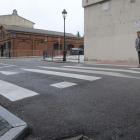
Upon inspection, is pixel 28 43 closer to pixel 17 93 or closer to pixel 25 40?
pixel 25 40

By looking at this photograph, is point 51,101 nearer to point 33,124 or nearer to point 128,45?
point 33,124

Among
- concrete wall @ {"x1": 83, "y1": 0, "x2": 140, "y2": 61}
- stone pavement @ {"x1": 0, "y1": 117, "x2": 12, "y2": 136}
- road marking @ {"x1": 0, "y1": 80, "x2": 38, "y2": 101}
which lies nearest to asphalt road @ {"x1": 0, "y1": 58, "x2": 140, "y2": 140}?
road marking @ {"x1": 0, "y1": 80, "x2": 38, "y2": 101}

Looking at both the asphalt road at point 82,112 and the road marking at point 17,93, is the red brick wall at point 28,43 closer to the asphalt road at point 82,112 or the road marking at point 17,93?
the road marking at point 17,93

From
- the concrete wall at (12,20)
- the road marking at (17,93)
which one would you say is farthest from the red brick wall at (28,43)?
the road marking at (17,93)

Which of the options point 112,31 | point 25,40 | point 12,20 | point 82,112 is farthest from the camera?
point 12,20

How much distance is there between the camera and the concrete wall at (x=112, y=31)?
11.5 meters

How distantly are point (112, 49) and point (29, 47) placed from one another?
27.5 meters

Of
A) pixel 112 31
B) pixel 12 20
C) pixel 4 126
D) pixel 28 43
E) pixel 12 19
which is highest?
pixel 12 19

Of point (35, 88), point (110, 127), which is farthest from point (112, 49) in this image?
point (110, 127)

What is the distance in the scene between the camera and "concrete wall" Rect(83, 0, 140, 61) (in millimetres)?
11461

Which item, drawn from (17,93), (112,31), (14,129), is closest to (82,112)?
(14,129)

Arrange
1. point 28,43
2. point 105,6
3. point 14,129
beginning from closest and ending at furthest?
point 14,129
point 105,6
point 28,43

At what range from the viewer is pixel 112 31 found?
12578 millimetres

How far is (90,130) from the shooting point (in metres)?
2.11
